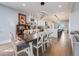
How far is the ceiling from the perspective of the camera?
7.17 ft

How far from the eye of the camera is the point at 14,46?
2.21 meters

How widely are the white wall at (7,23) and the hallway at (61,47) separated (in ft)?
2.43

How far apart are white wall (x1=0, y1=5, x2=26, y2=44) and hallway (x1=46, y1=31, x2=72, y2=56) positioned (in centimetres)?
Result: 74

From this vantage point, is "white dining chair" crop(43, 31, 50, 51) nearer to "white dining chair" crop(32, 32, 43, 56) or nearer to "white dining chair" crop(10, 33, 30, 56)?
A: "white dining chair" crop(32, 32, 43, 56)

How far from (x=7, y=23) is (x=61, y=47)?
1045 millimetres

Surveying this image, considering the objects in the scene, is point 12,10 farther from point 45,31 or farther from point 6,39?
point 45,31

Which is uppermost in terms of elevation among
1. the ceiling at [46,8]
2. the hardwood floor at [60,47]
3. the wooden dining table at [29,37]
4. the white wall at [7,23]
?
the ceiling at [46,8]

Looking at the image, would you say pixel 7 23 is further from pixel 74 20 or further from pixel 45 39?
pixel 74 20

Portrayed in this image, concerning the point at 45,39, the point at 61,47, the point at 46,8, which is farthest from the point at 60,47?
the point at 46,8

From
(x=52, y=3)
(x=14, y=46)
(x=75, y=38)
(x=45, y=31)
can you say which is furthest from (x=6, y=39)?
(x=75, y=38)

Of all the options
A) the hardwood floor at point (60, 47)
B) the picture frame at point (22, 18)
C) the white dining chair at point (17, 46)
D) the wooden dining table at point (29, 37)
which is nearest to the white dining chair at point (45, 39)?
the hardwood floor at point (60, 47)

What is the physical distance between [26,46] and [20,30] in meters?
0.32

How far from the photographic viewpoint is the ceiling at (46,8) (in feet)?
7.17

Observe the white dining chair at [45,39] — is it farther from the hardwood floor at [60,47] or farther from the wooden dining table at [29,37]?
the wooden dining table at [29,37]
